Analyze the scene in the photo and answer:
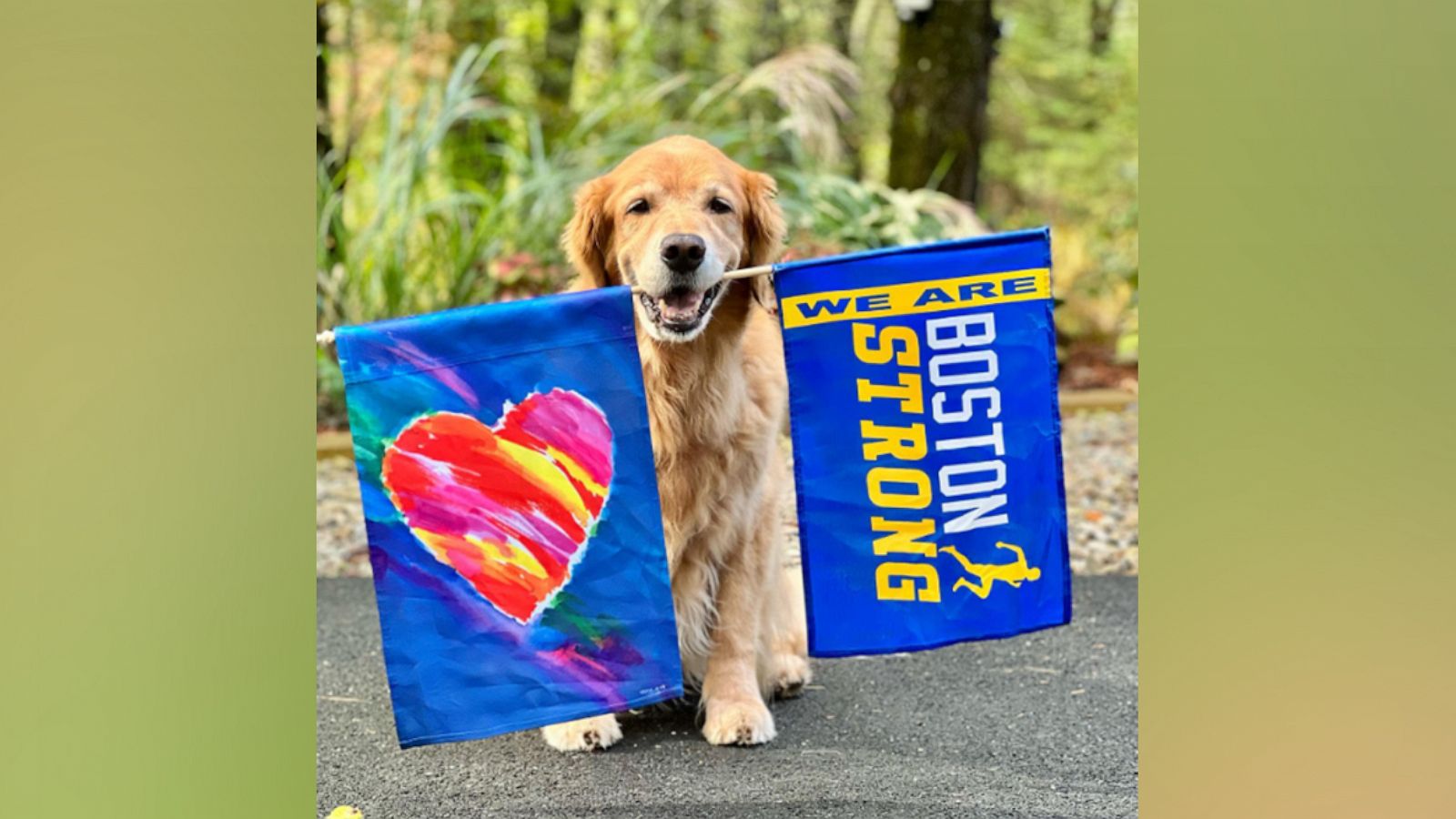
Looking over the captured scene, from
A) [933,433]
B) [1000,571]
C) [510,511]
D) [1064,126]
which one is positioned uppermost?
[1064,126]

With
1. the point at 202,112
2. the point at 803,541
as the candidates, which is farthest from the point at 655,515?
the point at 202,112

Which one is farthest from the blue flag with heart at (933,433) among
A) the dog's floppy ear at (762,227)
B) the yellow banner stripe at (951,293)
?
the dog's floppy ear at (762,227)

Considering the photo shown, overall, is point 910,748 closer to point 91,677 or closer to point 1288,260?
point 1288,260

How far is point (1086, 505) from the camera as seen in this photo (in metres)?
6.57

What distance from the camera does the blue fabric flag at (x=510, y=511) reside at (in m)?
2.77

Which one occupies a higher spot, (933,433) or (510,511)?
(933,433)

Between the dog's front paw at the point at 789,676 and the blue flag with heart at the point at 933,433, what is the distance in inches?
43.5

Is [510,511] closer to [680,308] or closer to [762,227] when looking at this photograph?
[680,308]

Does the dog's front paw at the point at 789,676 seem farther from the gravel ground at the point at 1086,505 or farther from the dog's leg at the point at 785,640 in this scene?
the gravel ground at the point at 1086,505

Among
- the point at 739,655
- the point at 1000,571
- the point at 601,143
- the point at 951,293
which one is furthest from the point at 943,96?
the point at 1000,571

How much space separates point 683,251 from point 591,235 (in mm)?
480

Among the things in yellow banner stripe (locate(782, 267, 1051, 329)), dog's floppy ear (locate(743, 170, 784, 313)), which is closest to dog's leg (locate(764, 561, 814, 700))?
dog's floppy ear (locate(743, 170, 784, 313))

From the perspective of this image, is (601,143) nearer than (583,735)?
No

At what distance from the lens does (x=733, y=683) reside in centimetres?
371
